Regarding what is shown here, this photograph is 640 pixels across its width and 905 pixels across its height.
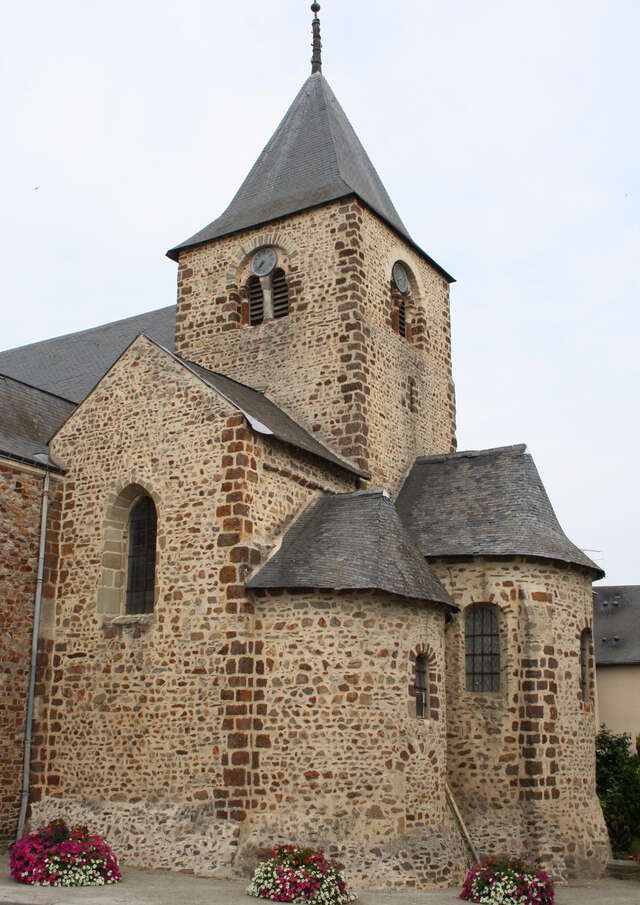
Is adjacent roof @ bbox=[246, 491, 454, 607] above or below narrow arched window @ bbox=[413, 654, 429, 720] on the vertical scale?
above

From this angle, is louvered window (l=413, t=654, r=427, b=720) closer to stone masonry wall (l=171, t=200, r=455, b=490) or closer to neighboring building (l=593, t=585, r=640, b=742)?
stone masonry wall (l=171, t=200, r=455, b=490)

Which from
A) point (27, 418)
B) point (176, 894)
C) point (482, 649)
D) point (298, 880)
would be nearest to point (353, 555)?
point (482, 649)

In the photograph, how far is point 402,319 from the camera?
70.6 feet

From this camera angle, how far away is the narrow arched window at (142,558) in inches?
641

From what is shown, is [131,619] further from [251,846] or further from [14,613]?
[251,846]

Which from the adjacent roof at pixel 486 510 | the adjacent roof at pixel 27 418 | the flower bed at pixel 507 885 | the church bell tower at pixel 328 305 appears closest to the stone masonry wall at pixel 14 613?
the adjacent roof at pixel 27 418

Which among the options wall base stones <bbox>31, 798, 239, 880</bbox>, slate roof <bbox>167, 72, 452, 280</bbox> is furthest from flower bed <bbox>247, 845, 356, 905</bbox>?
slate roof <bbox>167, 72, 452, 280</bbox>

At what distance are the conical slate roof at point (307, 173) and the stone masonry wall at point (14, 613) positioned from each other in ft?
24.2

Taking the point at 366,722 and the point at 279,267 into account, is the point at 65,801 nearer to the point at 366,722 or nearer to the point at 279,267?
the point at 366,722

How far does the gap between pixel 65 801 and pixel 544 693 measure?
25.6ft

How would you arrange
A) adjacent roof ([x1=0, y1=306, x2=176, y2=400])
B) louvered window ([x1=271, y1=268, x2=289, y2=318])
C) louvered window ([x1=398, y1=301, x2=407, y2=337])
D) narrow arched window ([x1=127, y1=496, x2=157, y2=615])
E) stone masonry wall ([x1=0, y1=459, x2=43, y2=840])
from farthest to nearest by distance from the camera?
adjacent roof ([x1=0, y1=306, x2=176, y2=400]) → louvered window ([x1=398, y1=301, x2=407, y2=337]) → louvered window ([x1=271, y1=268, x2=289, y2=318]) → narrow arched window ([x1=127, y1=496, x2=157, y2=615]) → stone masonry wall ([x1=0, y1=459, x2=43, y2=840])

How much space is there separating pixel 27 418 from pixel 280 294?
221 inches

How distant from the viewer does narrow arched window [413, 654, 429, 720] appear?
15023mm

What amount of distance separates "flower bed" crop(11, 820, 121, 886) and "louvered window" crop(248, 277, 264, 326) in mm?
10829
